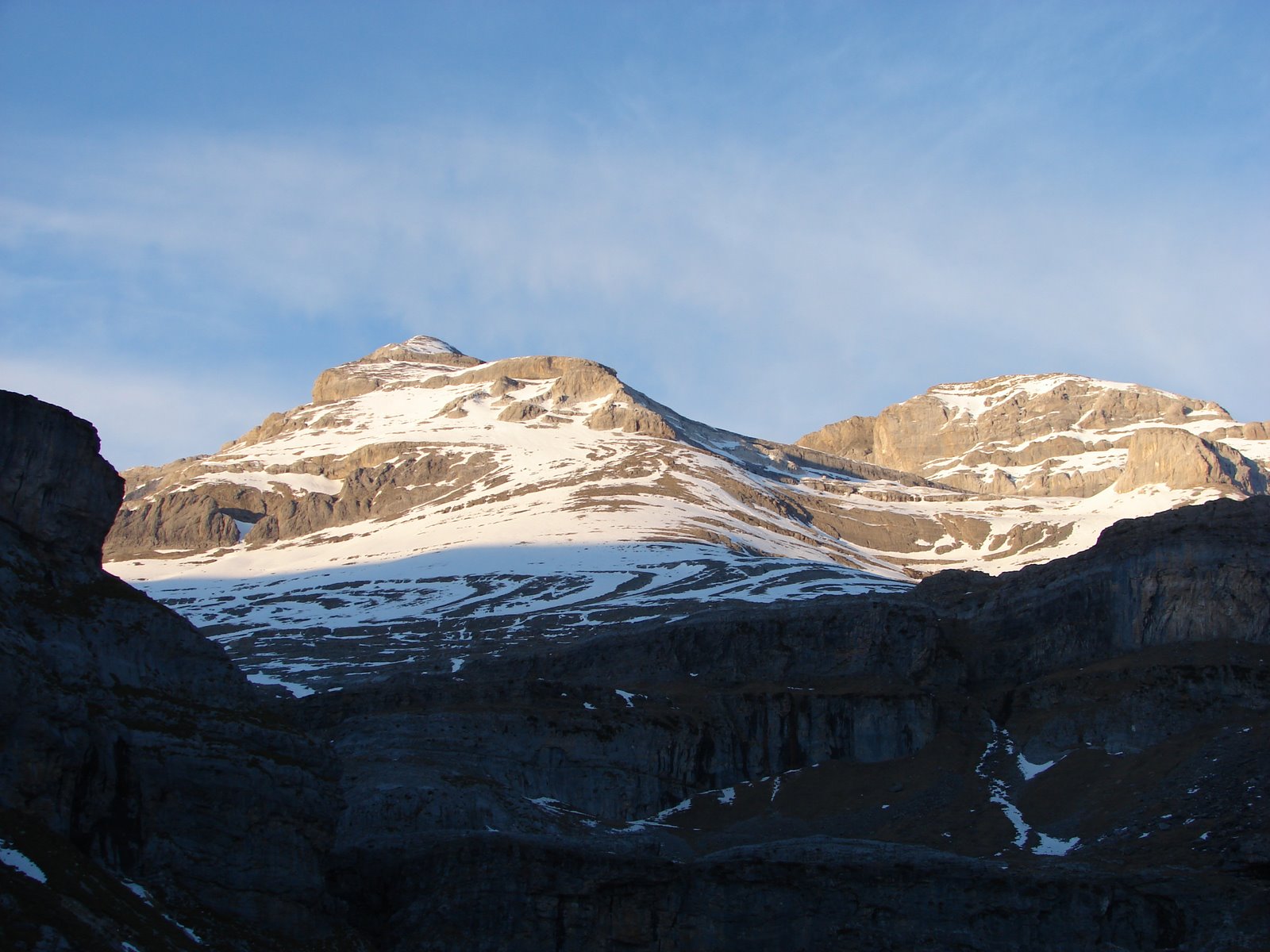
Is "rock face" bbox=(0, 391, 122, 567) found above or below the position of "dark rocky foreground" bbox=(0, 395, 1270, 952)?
above

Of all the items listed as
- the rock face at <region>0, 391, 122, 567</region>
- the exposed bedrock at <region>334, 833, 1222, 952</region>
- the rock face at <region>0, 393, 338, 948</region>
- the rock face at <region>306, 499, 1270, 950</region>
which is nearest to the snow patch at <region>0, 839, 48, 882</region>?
the rock face at <region>0, 393, 338, 948</region>

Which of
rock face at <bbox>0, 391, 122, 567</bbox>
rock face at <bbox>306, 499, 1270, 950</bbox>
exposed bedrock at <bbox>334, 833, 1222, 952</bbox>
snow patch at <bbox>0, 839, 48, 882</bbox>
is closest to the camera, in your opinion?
snow patch at <bbox>0, 839, 48, 882</bbox>

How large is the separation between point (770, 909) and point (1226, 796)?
32.7 metres

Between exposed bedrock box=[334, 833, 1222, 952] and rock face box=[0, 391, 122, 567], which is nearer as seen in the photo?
rock face box=[0, 391, 122, 567]

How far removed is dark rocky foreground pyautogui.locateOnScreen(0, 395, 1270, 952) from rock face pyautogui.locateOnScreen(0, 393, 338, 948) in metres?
0.16

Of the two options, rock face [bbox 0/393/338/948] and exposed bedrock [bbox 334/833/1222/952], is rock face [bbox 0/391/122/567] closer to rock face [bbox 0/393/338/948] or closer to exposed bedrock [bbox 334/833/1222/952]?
rock face [bbox 0/393/338/948]

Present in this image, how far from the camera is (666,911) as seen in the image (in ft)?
273

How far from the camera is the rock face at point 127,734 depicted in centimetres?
6100

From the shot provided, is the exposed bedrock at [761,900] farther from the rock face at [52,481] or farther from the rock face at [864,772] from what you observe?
the rock face at [52,481]

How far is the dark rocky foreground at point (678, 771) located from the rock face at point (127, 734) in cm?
16

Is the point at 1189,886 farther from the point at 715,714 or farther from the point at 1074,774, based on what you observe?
the point at 715,714

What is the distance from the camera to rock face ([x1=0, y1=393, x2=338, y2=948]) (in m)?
61.0

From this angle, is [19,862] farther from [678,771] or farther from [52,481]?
[678,771]

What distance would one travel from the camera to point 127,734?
2562 inches
